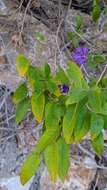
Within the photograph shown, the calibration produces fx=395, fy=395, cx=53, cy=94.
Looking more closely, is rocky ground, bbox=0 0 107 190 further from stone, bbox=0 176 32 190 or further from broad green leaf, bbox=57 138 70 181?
broad green leaf, bbox=57 138 70 181

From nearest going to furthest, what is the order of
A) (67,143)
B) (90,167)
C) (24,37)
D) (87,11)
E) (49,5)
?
(67,143) < (90,167) < (24,37) < (49,5) < (87,11)

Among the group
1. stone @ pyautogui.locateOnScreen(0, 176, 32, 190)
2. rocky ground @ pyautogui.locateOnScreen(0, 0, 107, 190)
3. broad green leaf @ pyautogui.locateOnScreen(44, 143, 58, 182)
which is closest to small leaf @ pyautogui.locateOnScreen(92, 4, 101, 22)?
rocky ground @ pyautogui.locateOnScreen(0, 0, 107, 190)

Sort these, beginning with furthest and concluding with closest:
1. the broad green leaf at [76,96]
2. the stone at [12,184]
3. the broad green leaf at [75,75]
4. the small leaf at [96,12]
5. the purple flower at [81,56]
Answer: the small leaf at [96,12] < the purple flower at [81,56] < the stone at [12,184] < the broad green leaf at [75,75] < the broad green leaf at [76,96]

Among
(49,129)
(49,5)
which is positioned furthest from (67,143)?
(49,5)

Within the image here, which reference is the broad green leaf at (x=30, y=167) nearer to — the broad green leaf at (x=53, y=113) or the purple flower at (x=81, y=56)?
the broad green leaf at (x=53, y=113)

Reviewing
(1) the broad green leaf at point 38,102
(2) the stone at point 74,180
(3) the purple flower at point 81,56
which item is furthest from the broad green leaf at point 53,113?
(3) the purple flower at point 81,56

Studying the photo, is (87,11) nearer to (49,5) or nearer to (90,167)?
(49,5)

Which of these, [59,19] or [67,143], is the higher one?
[59,19]
